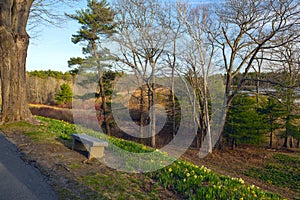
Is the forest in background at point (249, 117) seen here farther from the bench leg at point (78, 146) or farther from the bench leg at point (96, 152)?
the bench leg at point (96, 152)

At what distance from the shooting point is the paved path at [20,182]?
2438mm

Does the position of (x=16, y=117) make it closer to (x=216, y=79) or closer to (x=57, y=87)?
(x=216, y=79)

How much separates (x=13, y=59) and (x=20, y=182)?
450cm

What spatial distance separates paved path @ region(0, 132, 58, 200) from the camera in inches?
96.0

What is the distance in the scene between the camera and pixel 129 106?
52.0 ft

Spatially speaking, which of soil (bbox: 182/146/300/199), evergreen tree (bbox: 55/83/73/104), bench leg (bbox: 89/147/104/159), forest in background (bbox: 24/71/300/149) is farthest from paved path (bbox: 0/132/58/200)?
evergreen tree (bbox: 55/83/73/104)

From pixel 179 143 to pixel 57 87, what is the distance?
488 inches

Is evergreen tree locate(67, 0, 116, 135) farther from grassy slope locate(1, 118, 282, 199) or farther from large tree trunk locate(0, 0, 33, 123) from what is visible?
grassy slope locate(1, 118, 282, 199)

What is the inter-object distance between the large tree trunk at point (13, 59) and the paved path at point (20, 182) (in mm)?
3007

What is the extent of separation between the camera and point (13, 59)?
6156mm

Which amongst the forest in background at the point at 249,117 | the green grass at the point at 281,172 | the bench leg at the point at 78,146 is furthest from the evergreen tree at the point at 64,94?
the bench leg at the point at 78,146

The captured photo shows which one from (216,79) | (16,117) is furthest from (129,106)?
(16,117)

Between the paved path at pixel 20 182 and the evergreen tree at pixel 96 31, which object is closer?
the paved path at pixel 20 182

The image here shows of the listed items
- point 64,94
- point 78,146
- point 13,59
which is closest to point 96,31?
point 64,94
